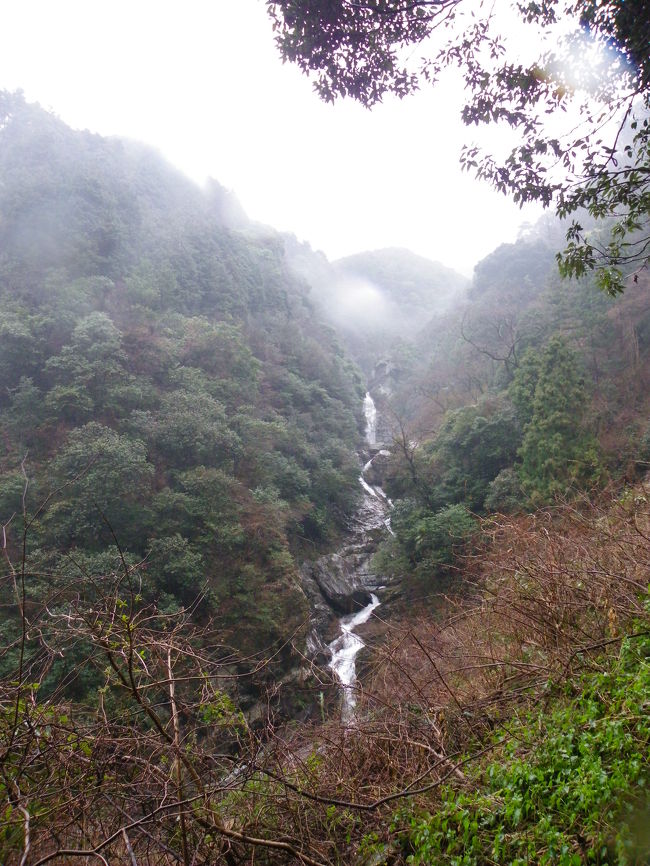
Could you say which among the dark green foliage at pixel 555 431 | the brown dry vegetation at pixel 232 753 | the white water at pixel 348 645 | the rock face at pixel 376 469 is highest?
the dark green foliage at pixel 555 431

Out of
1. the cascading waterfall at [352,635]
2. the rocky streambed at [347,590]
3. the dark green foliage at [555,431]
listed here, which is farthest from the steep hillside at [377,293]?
the dark green foliage at [555,431]

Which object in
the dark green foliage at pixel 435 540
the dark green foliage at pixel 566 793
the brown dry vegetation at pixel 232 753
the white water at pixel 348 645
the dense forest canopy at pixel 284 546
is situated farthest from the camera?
the white water at pixel 348 645

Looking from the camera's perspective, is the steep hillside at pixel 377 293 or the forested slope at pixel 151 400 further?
the steep hillside at pixel 377 293

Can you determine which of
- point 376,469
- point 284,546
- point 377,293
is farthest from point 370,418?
point 377,293

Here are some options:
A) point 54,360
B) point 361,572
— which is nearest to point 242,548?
point 361,572

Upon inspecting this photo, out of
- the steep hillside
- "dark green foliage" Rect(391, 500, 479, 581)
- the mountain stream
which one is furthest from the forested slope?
the steep hillside

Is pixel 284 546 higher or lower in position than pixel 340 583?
higher

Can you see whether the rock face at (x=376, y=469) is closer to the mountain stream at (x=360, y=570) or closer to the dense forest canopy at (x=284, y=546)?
the mountain stream at (x=360, y=570)

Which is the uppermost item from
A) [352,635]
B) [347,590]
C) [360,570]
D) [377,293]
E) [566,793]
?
[377,293]

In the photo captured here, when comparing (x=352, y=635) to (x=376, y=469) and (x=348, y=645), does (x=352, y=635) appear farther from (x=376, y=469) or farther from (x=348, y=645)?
(x=376, y=469)

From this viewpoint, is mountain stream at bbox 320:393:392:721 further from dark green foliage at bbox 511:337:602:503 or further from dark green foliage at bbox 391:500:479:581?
dark green foliage at bbox 511:337:602:503

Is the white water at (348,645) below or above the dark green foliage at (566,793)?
below

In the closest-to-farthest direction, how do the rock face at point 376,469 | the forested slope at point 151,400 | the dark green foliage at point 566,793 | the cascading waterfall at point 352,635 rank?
the dark green foliage at point 566,793, the forested slope at point 151,400, the cascading waterfall at point 352,635, the rock face at point 376,469

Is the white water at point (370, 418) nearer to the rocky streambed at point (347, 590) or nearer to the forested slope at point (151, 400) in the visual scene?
the forested slope at point (151, 400)
